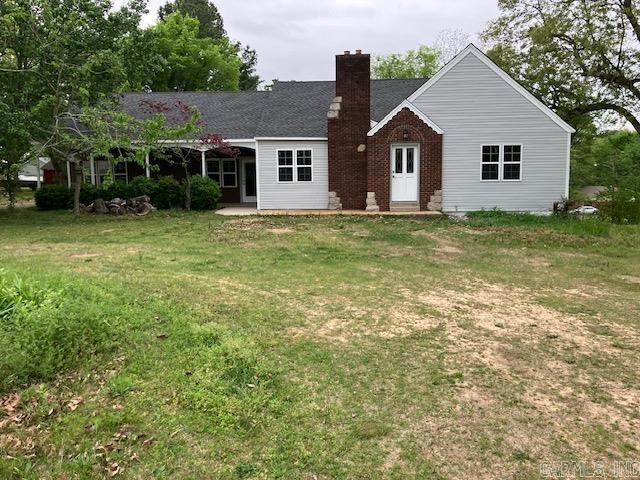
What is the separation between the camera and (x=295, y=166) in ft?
61.0

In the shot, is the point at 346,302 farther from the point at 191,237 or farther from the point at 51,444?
the point at 191,237

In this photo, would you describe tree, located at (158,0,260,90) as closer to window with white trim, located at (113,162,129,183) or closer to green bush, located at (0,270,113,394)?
window with white trim, located at (113,162,129,183)

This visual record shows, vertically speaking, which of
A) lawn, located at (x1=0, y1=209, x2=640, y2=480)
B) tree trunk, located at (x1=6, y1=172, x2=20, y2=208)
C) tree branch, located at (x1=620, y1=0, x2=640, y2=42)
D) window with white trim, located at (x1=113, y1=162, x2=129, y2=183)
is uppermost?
tree branch, located at (x1=620, y1=0, x2=640, y2=42)

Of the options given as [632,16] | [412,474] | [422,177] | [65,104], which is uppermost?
[632,16]

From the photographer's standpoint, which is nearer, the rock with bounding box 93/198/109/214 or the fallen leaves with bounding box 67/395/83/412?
the fallen leaves with bounding box 67/395/83/412

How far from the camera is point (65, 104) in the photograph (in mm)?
15391

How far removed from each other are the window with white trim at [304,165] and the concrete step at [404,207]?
124 inches

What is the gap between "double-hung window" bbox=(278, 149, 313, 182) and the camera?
18.5 meters

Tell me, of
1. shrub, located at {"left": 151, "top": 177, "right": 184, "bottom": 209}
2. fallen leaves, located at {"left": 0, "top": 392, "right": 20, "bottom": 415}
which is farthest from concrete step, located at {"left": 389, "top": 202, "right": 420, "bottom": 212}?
fallen leaves, located at {"left": 0, "top": 392, "right": 20, "bottom": 415}

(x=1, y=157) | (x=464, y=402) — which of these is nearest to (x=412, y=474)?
(x=464, y=402)

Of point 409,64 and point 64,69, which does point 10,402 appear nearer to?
point 64,69

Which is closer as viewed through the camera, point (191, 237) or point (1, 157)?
point (191, 237)

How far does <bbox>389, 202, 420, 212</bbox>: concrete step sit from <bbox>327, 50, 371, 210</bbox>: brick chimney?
42.2 inches

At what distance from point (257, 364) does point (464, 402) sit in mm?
1767
